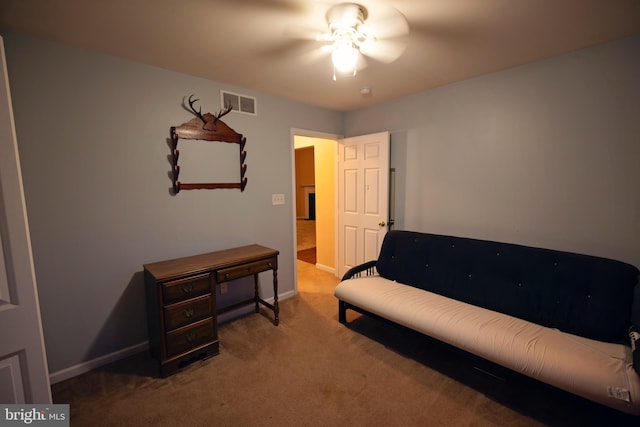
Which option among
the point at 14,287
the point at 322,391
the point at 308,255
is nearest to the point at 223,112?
the point at 14,287

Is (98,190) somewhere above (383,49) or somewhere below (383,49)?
below

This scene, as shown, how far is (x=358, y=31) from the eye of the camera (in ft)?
5.41

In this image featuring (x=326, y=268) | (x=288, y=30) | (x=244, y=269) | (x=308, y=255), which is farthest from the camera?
(x=308, y=255)

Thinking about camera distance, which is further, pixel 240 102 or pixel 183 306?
pixel 240 102

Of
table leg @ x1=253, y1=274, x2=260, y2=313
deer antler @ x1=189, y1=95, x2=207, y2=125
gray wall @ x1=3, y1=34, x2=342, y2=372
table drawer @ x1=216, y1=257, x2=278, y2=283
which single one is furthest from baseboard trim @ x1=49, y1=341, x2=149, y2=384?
deer antler @ x1=189, y1=95, x2=207, y2=125

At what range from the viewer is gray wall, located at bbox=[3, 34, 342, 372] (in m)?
1.85

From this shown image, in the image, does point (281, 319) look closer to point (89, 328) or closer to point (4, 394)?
point (89, 328)

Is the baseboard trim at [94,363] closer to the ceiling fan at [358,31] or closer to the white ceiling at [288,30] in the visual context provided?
the white ceiling at [288,30]

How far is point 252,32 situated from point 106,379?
2.61m

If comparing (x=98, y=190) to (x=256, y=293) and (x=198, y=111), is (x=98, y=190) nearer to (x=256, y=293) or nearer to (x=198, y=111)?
(x=198, y=111)

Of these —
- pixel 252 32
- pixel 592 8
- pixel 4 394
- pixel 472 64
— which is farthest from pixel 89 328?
pixel 592 8

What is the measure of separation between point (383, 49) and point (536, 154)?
1.59m

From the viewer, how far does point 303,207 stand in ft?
31.1

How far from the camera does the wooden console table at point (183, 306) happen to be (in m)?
2.01
